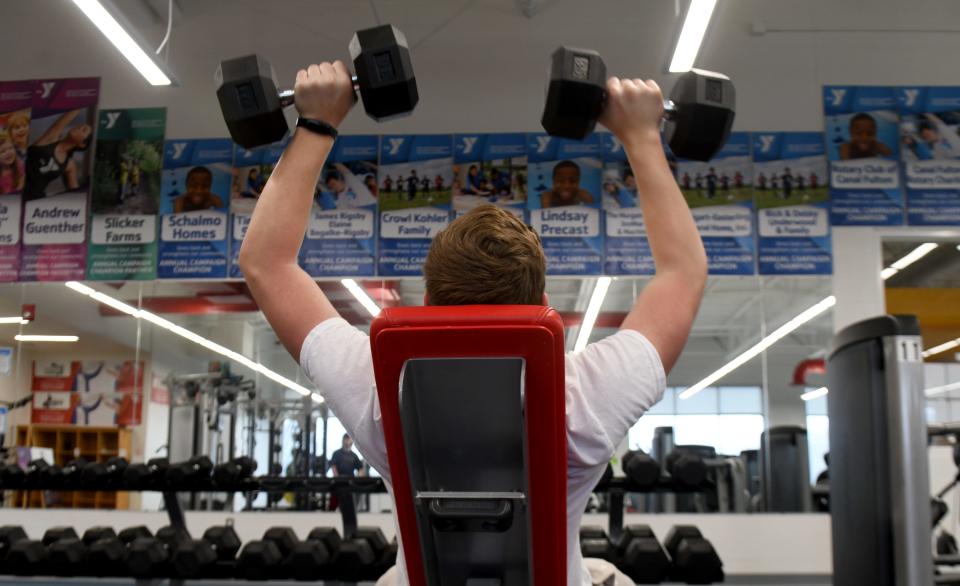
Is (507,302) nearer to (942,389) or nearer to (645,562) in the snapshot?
(645,562)

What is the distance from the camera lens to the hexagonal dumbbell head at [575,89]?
4.33 ft

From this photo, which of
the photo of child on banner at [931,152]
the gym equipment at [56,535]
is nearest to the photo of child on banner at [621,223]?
the photo of child on banner at [931,152]

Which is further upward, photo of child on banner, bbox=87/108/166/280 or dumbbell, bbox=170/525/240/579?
photo of child on banner, bbox=87/108/166/280

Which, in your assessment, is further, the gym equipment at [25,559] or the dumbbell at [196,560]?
the gym equipment at [25,559]

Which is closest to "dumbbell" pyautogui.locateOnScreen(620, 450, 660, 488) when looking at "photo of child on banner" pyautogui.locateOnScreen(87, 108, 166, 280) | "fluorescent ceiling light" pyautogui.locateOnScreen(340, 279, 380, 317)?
"fluorescent ceiling light" pyautogui.locateOnScreen(340, 279, 380, 317)

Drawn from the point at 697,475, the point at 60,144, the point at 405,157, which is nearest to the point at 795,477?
the point at 697,475

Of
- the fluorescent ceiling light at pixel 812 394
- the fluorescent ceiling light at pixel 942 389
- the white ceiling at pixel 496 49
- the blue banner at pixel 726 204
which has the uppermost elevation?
the white ceiling at pixel 496 49

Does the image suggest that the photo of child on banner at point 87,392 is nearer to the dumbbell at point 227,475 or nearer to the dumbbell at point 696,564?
the dumbbell at point 227,475

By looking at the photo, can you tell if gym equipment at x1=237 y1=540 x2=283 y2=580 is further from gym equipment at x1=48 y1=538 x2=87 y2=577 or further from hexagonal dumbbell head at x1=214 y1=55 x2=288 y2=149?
hexagonal dumbbell head at x1=214 y1=55 x2=288 y2=149

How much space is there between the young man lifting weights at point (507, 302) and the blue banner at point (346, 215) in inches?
173

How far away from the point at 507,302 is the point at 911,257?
5319 mm

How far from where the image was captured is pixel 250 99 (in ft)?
4.48

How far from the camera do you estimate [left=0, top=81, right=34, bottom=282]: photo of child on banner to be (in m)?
5.70

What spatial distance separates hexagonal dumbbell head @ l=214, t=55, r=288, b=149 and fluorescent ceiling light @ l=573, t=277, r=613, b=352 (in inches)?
159
